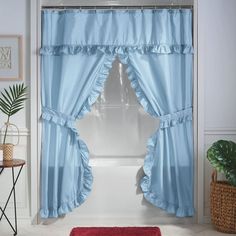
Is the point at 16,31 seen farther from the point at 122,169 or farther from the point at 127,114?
the point at 122,169

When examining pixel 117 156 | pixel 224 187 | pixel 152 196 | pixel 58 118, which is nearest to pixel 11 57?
pixel 58 118

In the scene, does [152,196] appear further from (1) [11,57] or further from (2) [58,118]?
(1) [11,57]

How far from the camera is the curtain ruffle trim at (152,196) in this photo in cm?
376

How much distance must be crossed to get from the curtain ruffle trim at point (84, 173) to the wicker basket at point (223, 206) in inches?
44.4

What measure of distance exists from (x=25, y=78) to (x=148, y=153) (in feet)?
4.43

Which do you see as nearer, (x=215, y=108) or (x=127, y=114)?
(x=215, y=108)

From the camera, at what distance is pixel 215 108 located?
12.6ft

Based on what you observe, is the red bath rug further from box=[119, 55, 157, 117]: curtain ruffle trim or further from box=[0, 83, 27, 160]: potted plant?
box=[119, 55, 157, 117]: curtain ruffle trim

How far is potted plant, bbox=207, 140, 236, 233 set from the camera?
11.3 ft

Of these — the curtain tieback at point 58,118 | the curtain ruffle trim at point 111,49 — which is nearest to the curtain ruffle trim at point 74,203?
the curtain tieback at point 58,118

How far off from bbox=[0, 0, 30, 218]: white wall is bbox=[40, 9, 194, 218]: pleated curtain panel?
169 mm

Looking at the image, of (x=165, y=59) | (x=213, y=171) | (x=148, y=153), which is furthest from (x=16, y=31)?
(x=213, y=171)

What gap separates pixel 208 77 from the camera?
150 inches

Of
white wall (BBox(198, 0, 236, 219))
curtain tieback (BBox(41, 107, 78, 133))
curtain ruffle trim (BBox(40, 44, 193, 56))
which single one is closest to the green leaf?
curtain tieback (BBox(41, 107, 78, 133))
